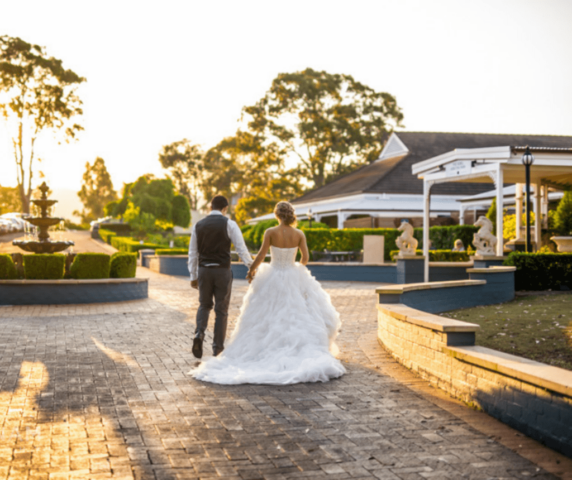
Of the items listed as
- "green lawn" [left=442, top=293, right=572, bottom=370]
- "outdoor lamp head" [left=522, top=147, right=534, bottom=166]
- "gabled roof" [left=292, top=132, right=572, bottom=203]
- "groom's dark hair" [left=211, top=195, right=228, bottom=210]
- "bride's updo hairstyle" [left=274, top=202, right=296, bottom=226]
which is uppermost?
"gabled roof" [left=292, top=132, right=572, bottom=203]

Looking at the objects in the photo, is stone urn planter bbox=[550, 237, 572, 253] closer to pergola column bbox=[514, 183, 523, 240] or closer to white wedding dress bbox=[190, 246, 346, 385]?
pergola column bbox=[514, 183, 523, 240]

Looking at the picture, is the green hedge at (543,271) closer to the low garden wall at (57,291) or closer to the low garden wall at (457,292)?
the low garden wall at (457,292)

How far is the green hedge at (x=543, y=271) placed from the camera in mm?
13070

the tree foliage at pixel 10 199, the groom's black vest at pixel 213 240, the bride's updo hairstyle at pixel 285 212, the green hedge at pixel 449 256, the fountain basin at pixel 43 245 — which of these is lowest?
the green hedge at pixel 449 256

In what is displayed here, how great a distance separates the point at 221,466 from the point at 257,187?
45.3m

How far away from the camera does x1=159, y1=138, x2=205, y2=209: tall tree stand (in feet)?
266

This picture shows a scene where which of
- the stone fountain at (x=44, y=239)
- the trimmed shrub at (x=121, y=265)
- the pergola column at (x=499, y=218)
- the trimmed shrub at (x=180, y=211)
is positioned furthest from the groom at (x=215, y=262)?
the trimmed shrub at (x=180, y=211)

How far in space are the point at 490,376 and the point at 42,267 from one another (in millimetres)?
11791

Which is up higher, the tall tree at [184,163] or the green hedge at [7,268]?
the tall tree at [184,163]

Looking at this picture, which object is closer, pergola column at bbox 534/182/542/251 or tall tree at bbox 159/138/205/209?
pergola column at bbox 534/182/542/251

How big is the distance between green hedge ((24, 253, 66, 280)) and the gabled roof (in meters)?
19.7

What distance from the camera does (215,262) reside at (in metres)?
7.64

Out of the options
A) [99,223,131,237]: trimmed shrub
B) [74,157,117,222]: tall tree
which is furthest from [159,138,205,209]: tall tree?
[74,157,117,222]: tall tree

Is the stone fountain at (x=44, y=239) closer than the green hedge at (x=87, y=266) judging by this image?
No
